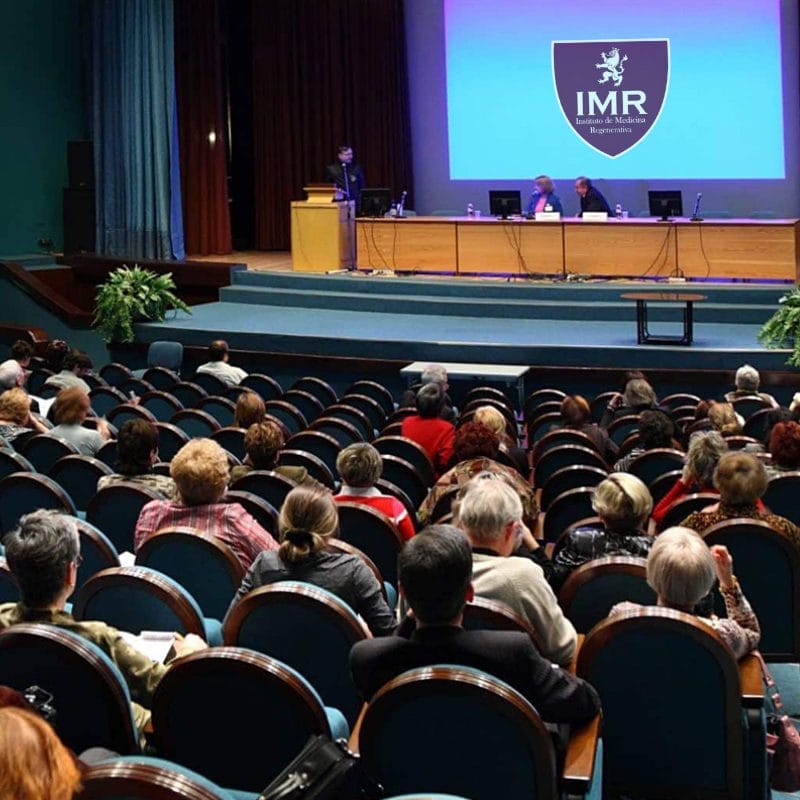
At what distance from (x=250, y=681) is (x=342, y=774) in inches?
17.8

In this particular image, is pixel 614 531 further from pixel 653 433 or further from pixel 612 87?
pixel 612 87

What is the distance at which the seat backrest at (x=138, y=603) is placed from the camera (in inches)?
120

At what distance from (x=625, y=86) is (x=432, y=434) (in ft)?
27.6

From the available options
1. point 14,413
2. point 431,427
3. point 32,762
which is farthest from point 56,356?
point 32,762

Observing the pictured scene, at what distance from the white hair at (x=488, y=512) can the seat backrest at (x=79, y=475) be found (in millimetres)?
2137

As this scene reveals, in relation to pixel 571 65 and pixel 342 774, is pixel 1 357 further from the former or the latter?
pixel 342 774

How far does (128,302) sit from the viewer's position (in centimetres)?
1105

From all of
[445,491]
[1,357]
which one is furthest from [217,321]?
[445,491]

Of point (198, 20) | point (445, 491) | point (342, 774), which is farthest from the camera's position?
point (198, 20)

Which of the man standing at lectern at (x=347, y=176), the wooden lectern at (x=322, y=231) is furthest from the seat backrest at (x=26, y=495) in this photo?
the man standing at lectern at (x=347, y=176)

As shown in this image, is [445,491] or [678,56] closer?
[445,491]

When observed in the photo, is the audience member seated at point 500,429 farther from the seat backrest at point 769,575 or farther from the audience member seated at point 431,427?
the seat backrest at point 769,575

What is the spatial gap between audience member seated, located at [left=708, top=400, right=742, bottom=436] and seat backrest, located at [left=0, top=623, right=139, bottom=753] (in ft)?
12.4

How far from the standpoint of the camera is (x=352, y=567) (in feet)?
10.6
